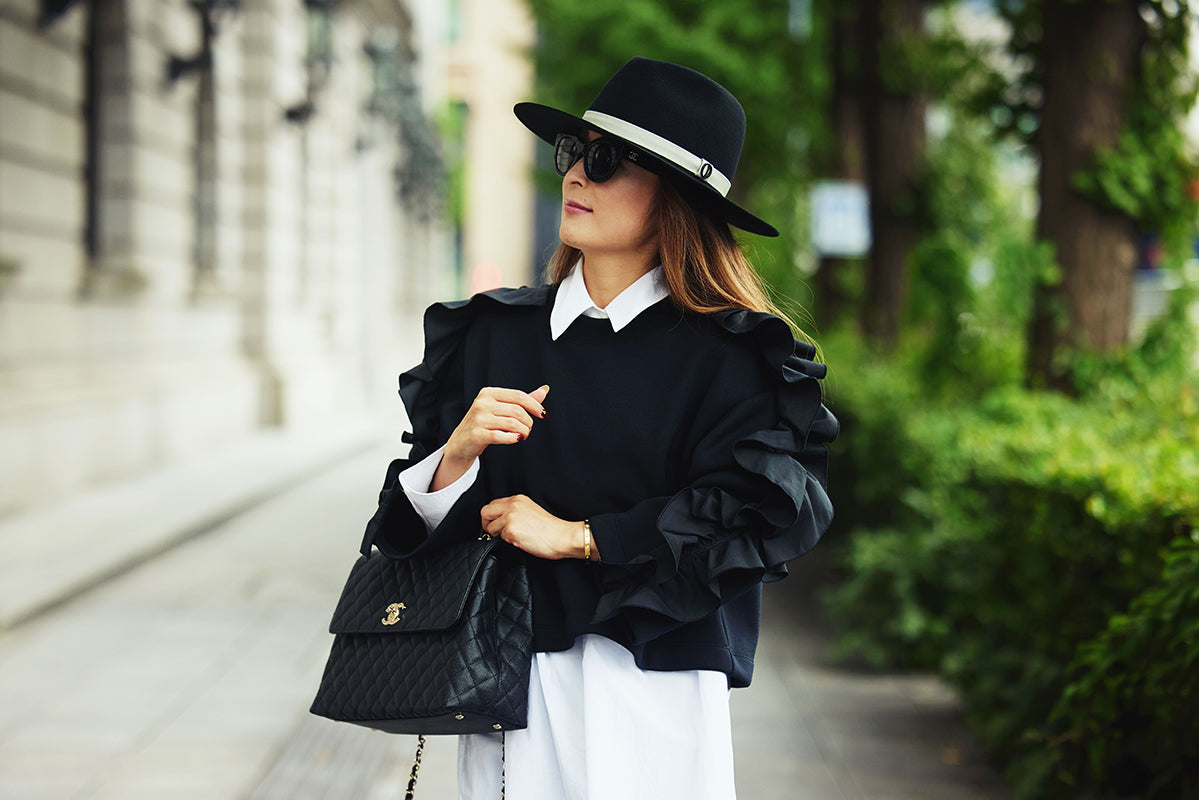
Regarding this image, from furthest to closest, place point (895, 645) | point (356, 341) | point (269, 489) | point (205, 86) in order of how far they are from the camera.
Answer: point (356, 341)
point (205, 86)
point (269, 489)
point (895, 645)

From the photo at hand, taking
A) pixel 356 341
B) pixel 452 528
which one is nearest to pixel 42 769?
pixel 452 528

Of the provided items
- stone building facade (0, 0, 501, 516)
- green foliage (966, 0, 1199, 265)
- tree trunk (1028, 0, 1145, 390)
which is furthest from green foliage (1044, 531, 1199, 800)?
stone building facade (0, 0, 501, 516)

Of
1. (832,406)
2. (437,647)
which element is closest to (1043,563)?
(437,647)

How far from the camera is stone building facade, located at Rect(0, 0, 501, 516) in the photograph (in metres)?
9.36

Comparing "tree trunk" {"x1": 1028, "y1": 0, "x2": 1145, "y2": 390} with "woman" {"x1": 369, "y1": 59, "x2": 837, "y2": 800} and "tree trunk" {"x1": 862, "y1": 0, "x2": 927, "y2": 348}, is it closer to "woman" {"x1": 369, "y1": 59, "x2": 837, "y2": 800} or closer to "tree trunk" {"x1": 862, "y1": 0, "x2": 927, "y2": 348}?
"tree trunk" {"x1": 862, "y1": 0, "x2": 927, "y2": 348}

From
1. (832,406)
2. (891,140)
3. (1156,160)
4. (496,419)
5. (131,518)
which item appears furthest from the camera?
(891,140)

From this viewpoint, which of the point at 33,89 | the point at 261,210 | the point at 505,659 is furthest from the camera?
the point at 261,210

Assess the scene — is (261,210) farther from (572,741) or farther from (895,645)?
(572,741)

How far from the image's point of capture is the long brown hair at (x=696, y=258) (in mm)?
2082

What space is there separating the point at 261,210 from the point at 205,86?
1963 mm

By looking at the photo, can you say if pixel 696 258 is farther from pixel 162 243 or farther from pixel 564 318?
pixel 162 243

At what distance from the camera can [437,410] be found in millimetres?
2234

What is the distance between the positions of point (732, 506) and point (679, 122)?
621mm

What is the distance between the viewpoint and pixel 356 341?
2072 centimetres
